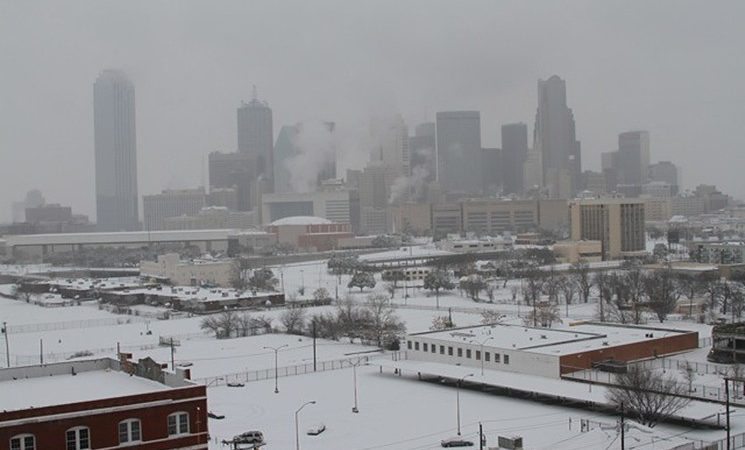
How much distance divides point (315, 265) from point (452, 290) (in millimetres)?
31281

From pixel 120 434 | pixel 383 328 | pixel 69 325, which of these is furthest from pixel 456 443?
pixel 69 325

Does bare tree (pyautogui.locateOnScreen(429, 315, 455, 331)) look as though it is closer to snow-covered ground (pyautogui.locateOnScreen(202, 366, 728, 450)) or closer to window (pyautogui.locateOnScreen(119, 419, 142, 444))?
snow-covered ground (pyautogui.locateOnScreen(202, 366, 728, 450))

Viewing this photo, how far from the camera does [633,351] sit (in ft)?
95.2

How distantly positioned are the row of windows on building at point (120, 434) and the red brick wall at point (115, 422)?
0.06 m

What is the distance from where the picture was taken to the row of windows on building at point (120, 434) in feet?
46.7

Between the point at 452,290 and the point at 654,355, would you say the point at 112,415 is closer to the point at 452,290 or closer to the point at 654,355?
the point at 654,355

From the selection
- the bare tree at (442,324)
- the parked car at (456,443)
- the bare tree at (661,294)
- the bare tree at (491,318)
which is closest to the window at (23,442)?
the parked car at (456,443)

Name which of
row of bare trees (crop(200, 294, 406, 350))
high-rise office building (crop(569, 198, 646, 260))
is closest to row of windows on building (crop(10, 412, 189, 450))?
row of bare trees (crop(200, 294, 406, 350))

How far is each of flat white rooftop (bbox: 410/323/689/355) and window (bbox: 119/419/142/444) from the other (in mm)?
14723

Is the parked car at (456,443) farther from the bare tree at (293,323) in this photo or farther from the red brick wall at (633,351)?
the bare tree at (293,323)

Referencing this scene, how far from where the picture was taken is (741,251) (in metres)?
68.9

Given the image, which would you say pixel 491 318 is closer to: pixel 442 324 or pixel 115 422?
pixel 442 324

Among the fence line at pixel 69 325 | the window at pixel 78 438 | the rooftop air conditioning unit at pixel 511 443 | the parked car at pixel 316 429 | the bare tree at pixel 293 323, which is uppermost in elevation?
the window at pixel 78 438

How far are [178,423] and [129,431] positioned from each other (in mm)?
768
